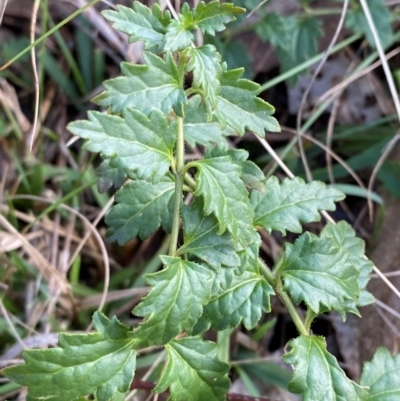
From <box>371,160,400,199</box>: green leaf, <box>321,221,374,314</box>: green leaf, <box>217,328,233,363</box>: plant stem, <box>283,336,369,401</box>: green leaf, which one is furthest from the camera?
<box>371,160,400,199</box>: green leaf

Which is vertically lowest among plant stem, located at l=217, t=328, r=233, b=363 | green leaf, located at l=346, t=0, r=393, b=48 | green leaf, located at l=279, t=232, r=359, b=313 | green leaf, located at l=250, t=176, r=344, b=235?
plant stem, located at l=217, t=328, r=233, b=363

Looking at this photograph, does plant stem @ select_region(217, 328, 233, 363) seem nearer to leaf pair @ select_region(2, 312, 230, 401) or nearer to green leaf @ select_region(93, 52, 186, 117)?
leaf pair @ select_region(2, 312, 230, 401)

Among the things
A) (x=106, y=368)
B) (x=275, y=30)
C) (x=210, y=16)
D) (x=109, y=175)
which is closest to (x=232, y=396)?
(x=106, y=368)

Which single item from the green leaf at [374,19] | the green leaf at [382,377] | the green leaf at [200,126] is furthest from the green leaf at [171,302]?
the green leaf at [374,19]

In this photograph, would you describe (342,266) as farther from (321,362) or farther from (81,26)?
(81,26)

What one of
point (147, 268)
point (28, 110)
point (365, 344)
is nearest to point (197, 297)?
point (147, 268)

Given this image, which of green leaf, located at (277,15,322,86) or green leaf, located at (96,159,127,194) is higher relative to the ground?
green leaf, located at (96,159,127,194)

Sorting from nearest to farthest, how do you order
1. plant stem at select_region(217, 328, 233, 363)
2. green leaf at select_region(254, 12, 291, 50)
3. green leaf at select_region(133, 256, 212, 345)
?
1. green leaf at select_region(133, 256, 212, 345)
2. plant stem at select_region(217, 328, 233, 363)
3. green leaf at select_region(254, 12, 291, 50)

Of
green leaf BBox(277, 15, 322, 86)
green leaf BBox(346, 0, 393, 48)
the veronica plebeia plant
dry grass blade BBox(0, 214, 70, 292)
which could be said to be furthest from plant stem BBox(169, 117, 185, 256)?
green leaf BBox(346, 0, 393, 48)
